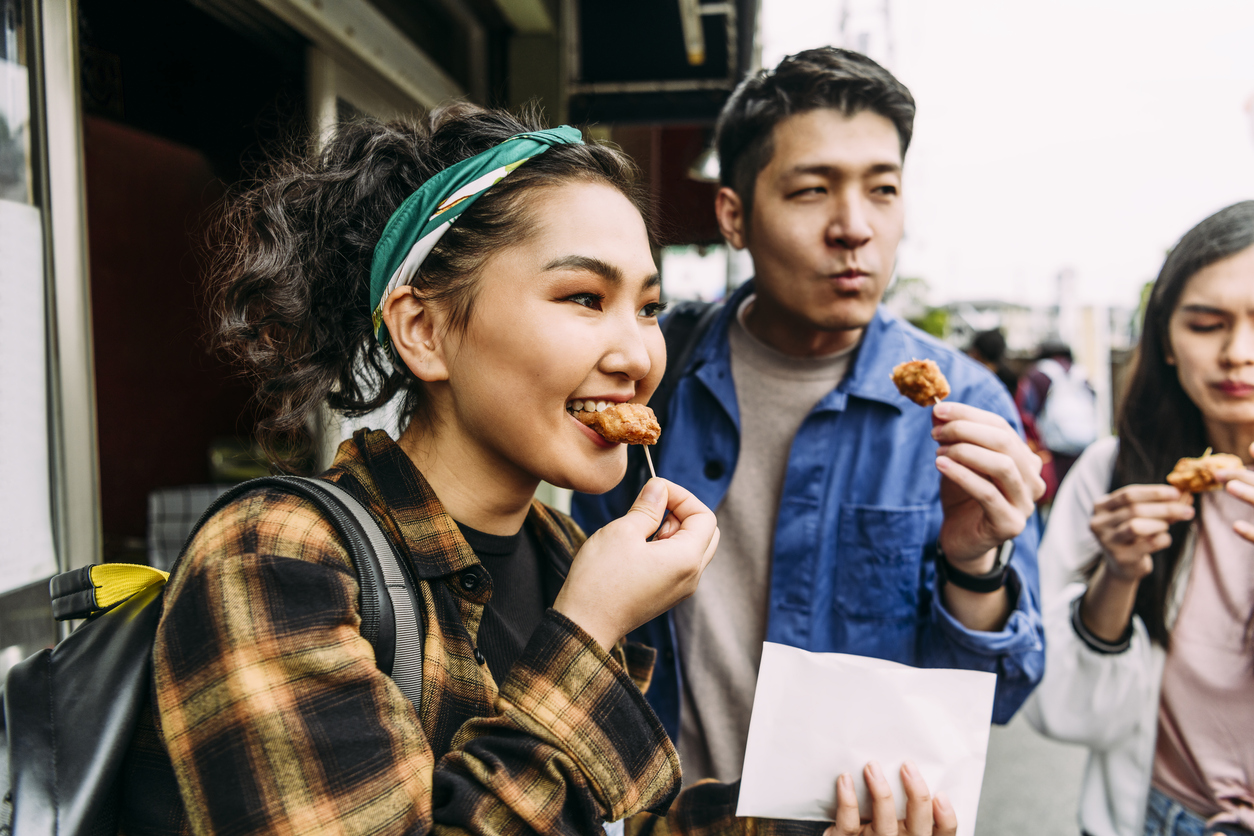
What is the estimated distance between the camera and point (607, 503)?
250 centimetres

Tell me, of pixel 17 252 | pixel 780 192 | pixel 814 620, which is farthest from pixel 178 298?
pixel 814 620

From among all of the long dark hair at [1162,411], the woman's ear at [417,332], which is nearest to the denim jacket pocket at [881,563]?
the long dark hair at [1162,411]

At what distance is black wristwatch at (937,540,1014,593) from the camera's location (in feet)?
6.71

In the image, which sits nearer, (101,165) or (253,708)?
(253,708)

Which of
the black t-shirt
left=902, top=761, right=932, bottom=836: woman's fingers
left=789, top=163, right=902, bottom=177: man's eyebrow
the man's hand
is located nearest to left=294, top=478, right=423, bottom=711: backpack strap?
the black t-shirt

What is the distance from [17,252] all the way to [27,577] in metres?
0.84

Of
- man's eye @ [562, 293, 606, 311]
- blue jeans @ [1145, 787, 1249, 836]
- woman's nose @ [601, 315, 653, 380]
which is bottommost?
blue jeans @ [1145, 787, 1249, 836]

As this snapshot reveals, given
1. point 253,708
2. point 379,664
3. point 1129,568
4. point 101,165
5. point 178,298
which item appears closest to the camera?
point 253,708

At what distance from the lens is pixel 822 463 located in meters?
2.36

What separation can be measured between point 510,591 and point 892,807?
89 centimetres

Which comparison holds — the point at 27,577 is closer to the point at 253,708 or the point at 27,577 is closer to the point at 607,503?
the point at 253,708

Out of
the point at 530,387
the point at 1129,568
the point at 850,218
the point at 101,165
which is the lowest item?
the point at 1129,568

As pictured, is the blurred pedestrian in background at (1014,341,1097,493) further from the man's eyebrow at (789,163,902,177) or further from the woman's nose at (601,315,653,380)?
the woman's nose at (601,315,653,380)

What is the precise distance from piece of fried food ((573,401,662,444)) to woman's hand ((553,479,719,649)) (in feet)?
0.48
